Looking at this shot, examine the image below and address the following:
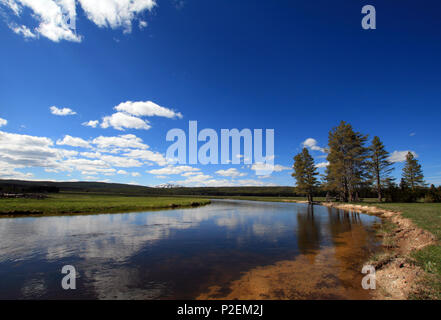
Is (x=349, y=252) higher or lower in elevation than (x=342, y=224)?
higher

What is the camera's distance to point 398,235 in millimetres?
14195

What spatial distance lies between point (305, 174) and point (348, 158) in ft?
50.5

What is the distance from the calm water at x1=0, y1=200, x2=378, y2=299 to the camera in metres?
7.27

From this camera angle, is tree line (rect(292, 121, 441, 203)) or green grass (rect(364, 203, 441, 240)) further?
tree line (rect(292, 121, 441, 203))

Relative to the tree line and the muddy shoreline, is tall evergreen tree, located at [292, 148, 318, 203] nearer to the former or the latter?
the tree line

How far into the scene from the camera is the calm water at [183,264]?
23.9ft

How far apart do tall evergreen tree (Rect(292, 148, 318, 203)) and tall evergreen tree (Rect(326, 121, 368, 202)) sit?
951cm

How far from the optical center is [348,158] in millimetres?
46000

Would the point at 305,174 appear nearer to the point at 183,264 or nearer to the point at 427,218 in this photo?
the point at 427,218

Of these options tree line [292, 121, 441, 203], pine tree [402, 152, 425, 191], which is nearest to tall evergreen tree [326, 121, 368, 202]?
tree line [292, 121, 441, 203]

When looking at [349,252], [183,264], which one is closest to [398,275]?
[349,252]

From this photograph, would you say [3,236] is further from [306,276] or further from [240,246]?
[306,276]
